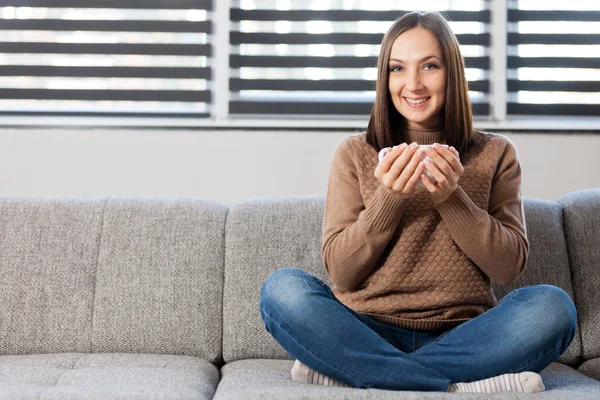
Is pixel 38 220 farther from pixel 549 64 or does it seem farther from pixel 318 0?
pixel 549 64

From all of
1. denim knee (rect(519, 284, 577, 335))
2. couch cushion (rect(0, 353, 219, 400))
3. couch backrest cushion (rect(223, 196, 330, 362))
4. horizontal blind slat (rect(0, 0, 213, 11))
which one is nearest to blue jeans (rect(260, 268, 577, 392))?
denim knee (rect(519, 284, 577, 335))

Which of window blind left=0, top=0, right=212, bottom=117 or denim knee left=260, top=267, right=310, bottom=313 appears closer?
denim knee left=260, top=267, right=310, bottom=313

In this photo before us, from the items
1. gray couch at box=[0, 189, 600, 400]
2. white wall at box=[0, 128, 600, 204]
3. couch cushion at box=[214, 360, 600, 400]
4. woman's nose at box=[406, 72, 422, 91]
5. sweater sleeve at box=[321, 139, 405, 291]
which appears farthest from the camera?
Result: white wall at box=[0, 128, 600, 204]

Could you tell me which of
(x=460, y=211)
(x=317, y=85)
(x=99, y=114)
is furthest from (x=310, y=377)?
(x=99, y=114)

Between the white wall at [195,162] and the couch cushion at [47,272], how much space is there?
1.22ft

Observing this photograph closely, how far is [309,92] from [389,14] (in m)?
0.36

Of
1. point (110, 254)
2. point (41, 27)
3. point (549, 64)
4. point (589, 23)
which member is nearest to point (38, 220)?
point (110, 254)

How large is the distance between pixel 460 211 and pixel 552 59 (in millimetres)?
1147

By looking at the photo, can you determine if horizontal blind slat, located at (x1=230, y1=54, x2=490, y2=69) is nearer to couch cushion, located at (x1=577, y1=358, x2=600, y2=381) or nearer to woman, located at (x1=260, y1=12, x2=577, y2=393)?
woman, located at (x1=260, y1=12, x2=577, y2=393)

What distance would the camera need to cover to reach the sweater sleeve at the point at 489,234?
5.31ft

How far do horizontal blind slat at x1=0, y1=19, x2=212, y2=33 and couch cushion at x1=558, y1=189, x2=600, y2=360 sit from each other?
1.26 m

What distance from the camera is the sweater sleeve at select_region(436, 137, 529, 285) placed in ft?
5.31

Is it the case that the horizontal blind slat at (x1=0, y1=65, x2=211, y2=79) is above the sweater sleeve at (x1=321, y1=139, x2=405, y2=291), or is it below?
above

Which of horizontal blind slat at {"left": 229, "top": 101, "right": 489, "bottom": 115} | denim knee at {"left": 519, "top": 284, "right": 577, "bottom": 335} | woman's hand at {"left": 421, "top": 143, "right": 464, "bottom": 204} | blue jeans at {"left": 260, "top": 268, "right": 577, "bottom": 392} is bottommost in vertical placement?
blue jeans at {"left": 260, "top": 268, "right": 577, "bottom": 392}
